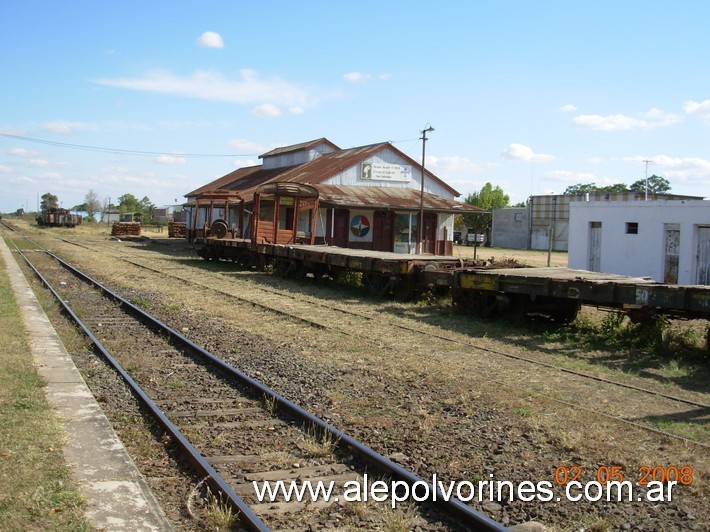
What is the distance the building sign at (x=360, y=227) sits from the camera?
3259cm

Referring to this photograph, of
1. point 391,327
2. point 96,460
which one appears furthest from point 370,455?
point 391,327

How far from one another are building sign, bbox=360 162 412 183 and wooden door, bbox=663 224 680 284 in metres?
16.7

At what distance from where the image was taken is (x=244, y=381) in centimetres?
797

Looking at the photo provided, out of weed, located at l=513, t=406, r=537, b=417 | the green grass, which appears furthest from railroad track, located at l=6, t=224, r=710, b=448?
the green grass

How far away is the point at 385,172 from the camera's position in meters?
36.2

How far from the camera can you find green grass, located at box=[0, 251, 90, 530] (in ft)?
13.9

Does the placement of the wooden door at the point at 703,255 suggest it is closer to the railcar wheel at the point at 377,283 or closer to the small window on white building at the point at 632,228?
the small window on white building at the point at 632,228

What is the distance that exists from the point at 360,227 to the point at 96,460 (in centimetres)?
2784

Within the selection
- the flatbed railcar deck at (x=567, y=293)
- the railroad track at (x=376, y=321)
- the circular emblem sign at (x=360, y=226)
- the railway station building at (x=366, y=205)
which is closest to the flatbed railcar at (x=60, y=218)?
the railway station building at (x=366, y=205)

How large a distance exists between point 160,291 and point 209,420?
37.8 feet

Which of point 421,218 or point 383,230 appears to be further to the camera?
point 383,230

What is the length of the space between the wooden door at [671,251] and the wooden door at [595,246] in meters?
2.71

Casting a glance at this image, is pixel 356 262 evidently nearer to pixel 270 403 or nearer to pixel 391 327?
pixel 391 327

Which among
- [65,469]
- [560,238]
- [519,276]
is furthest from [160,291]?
[560,238]
